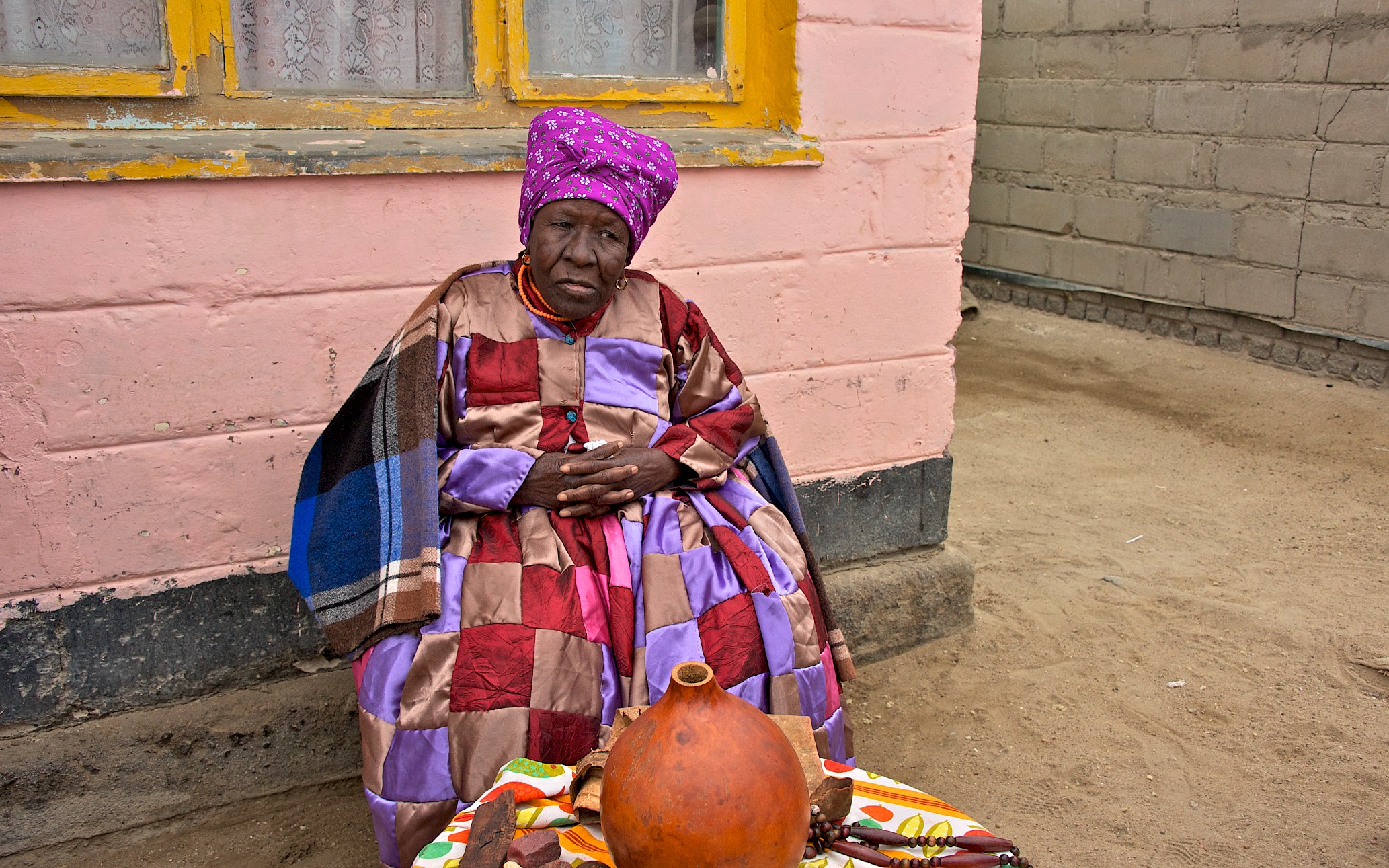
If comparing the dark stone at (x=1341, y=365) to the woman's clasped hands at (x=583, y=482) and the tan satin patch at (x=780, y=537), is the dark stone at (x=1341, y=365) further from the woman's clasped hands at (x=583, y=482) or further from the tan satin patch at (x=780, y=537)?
the woman's clasped hands at (x=583, y=482)

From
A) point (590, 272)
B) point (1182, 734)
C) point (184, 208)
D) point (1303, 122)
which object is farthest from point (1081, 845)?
point (1303, 122)

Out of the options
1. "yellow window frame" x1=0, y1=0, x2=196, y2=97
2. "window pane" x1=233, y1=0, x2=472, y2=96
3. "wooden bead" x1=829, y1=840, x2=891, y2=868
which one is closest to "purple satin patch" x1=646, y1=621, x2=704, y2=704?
"wooden bead" x1=829, y1=840, x2=891, y2=868

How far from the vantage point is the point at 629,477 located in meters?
2.26

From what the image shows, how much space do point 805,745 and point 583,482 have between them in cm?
80

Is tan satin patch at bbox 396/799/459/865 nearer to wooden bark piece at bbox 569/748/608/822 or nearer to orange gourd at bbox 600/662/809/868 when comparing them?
wooden bark piece at bbox 569/748/608/822

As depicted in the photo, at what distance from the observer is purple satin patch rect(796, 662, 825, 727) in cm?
224

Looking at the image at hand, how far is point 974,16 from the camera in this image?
3.13m

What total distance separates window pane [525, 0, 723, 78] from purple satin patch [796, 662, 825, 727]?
1.67m

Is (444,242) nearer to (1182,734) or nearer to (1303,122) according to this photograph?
(1182,734)

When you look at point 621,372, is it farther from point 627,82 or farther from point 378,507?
point 627,82

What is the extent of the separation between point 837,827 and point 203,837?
1.84 m

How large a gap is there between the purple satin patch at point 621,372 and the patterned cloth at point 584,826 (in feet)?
2.87

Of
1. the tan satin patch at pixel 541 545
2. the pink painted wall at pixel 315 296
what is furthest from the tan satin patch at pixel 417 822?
the pink painted wall at pixel 315 296

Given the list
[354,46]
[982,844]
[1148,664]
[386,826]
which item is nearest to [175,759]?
[386,826]
